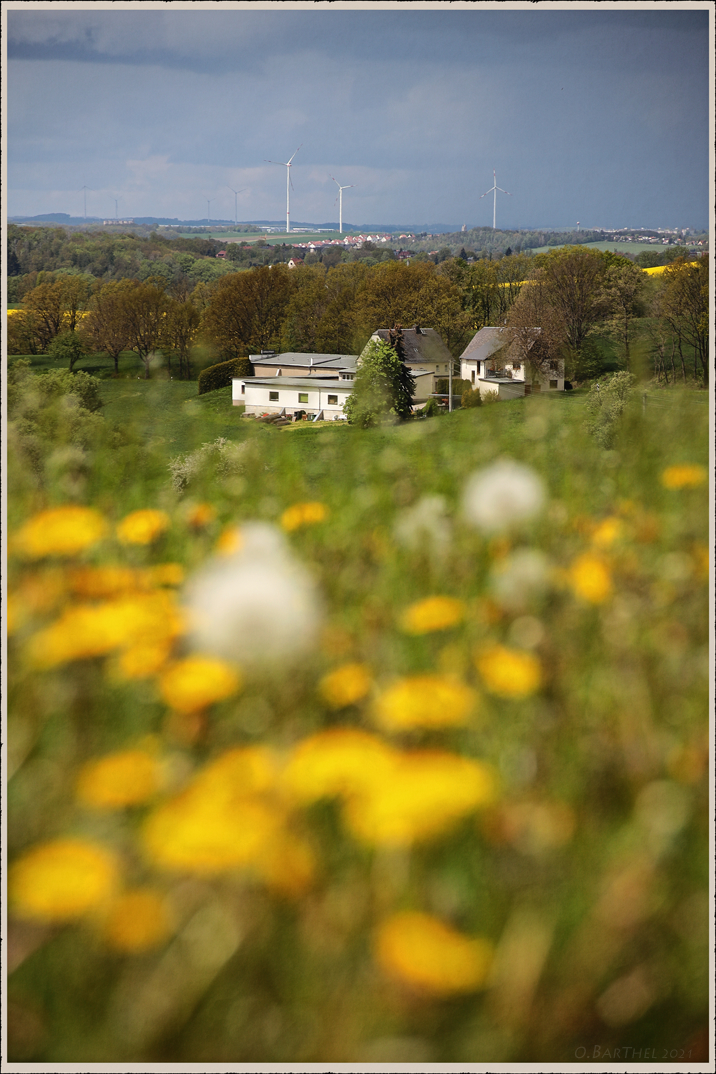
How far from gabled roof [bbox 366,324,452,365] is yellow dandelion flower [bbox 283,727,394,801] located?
7.78ft

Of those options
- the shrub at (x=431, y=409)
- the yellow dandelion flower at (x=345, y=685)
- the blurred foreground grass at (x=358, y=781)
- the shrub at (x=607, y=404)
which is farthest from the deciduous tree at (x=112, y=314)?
the yellow dandelion flower at (x=345, y=685)

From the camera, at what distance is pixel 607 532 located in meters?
1.76

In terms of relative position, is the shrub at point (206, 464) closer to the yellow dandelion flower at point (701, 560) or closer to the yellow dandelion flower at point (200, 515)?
the yellow dandelion flower at point (200, 515)

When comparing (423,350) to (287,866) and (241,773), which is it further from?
(287,866)

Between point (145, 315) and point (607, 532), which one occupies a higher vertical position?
point (145, 315)

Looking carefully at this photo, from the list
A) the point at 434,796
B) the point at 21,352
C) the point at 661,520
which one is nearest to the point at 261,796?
the point at 434,796

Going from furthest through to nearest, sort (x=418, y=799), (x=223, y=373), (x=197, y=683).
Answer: (x=223, y=373) → (x=197, y=683) → (x=418, y=799)

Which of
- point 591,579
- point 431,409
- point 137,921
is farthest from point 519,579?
point 431,409

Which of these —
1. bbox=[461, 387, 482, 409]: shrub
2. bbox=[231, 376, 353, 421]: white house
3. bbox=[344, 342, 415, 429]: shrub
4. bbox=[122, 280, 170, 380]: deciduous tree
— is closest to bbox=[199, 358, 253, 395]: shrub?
bbox=[231, 376, 353, 421]: white house

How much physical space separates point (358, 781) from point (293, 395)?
7.33 ft

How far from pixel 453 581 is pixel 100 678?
2.28ft

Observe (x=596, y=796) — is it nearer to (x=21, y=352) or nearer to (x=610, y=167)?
(x=21, y=352)

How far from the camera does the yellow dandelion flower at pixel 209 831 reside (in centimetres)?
95

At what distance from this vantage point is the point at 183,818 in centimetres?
100
